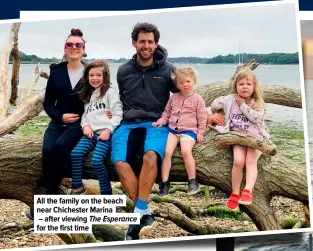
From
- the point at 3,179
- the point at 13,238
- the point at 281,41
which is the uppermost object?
the point at 281,41

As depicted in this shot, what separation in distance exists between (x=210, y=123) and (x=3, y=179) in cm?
182

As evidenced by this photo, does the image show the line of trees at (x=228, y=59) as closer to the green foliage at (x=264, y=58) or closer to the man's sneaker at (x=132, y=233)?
the green foliage at (x=264, y=58)

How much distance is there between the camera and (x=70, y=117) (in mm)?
6105

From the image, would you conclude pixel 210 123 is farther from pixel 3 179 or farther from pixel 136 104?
pixel 3 179

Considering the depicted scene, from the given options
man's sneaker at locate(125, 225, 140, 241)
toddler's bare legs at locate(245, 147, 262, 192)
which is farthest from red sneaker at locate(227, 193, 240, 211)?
man's sneaker at locate(125, 225, 140, 241)

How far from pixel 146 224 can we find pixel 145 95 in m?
1.08

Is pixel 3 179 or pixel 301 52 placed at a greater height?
pixel 301 52

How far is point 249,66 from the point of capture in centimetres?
615

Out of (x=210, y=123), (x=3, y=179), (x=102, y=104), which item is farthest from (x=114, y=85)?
(x=3, y=179)

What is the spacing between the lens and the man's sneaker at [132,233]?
20.3ft

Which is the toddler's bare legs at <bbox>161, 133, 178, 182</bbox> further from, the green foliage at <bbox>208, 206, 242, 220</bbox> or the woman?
the woman

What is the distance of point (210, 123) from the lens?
6.14m

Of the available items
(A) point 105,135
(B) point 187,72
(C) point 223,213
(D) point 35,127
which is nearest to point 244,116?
(B) point 187,72

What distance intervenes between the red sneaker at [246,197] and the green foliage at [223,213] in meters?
0.09
